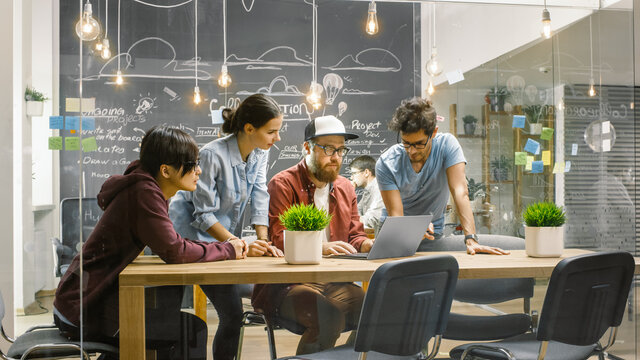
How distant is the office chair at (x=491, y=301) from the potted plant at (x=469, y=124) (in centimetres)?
53

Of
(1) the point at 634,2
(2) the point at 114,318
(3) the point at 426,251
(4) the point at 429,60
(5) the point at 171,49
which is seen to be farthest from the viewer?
(1) the point at 634,2

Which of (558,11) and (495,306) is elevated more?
(558,11)

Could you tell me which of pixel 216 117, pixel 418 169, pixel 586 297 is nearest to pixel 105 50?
pixel 216 117

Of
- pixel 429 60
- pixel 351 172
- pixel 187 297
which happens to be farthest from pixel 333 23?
pixel 187 297

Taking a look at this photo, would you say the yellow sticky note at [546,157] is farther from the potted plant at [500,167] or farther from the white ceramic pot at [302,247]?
the white ceramic pot at [302,247]

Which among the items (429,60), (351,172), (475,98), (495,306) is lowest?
(495,306)

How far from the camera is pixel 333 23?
8.96 ft

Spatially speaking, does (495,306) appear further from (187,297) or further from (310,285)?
(187,297)

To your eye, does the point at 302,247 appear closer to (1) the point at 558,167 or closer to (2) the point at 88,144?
(2) the point at 88,144

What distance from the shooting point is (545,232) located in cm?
232

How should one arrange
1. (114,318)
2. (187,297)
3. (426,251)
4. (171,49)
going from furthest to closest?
(171,49) → (426,251) → (187,297) → (114,318)

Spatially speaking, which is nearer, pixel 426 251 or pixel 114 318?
pixel 114 318

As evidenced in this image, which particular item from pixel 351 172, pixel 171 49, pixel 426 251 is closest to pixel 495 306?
pixel 426 251

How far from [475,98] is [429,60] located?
0.29 meters
